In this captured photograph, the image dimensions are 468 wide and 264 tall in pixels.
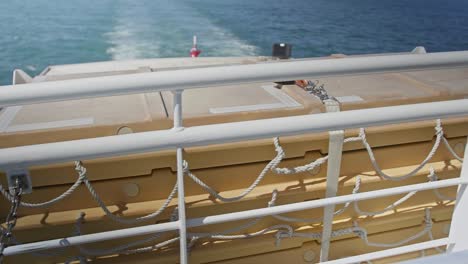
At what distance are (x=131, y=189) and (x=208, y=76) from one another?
2.73 ft

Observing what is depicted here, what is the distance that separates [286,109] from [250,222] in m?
0.48

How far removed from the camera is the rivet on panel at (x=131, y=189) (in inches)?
62.3

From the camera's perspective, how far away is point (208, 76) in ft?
3.00

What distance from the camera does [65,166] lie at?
1.47m

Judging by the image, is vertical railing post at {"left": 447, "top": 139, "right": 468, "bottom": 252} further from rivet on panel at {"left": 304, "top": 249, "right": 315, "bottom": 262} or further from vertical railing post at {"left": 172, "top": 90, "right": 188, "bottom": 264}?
vertical railing post at {"left": 172, "top": 90, "right": 188, "bottom": 264}

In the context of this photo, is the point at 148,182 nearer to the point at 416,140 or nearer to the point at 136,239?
the point at 136,239

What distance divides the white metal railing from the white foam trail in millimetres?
10751

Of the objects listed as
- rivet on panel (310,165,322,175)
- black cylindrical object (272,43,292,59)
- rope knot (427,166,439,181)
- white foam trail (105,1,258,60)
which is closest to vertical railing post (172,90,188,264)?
rivet on panel (310,165,322,175)

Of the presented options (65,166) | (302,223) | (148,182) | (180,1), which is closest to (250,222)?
(302,223)

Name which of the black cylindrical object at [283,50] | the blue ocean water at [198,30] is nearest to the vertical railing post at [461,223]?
the black cylindrical object at [283,50]

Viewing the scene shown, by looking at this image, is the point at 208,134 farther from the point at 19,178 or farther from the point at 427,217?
the point at 427,217

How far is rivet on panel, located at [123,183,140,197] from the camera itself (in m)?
1.58

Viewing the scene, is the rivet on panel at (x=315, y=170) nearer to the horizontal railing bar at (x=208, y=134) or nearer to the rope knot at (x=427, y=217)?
the rope knot at (x=427, y=217)

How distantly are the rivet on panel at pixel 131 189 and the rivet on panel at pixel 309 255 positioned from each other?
0.81 m
